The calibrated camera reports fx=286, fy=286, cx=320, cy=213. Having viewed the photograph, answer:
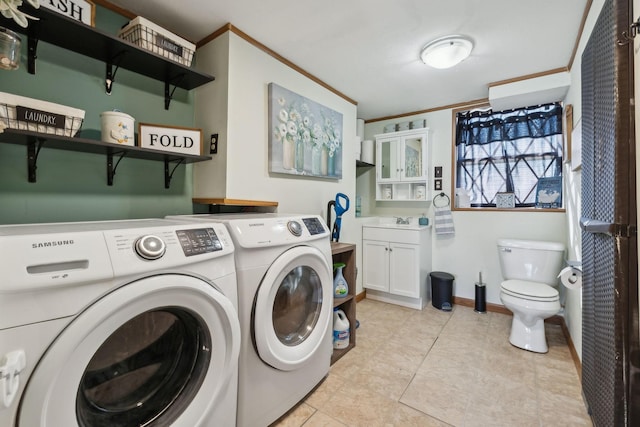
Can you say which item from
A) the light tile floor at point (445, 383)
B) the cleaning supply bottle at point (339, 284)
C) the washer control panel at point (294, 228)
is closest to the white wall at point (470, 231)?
the light tile floor at point (445, 383)

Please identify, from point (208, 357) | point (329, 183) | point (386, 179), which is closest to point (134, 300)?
point (208, 357)

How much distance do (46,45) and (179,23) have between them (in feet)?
2.26

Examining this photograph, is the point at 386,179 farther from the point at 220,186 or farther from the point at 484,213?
the point at 220,186

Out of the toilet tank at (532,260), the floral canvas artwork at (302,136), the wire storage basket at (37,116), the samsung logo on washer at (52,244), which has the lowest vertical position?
the toilet tank at (532,260)

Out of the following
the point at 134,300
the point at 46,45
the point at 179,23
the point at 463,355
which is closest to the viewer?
the point at 134,300

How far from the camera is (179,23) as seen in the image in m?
1.75

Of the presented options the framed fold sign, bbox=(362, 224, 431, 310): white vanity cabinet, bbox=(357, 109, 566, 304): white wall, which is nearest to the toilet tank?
bbox=(357, 109, 566, 304): white wall

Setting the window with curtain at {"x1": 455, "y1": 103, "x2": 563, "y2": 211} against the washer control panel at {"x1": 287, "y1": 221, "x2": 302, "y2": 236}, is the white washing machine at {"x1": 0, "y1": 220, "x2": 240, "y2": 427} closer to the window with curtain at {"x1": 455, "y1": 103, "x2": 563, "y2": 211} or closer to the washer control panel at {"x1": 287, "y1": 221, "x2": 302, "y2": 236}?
the washer control panel at {"x1": 287, "y1": 221, "x2": 302, "y2": 236}

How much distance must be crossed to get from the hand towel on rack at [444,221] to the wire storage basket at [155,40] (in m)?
2.67

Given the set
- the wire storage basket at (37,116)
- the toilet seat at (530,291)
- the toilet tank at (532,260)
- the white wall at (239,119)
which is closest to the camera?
the wire storage basket at (37,116)

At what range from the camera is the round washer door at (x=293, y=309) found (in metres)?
1.25

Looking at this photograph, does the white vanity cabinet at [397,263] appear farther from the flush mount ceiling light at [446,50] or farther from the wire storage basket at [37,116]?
the wire storage basket at [37,116]

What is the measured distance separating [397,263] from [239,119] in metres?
2.03

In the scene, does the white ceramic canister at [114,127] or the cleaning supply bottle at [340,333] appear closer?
the white ceramic canister at [114,127]
